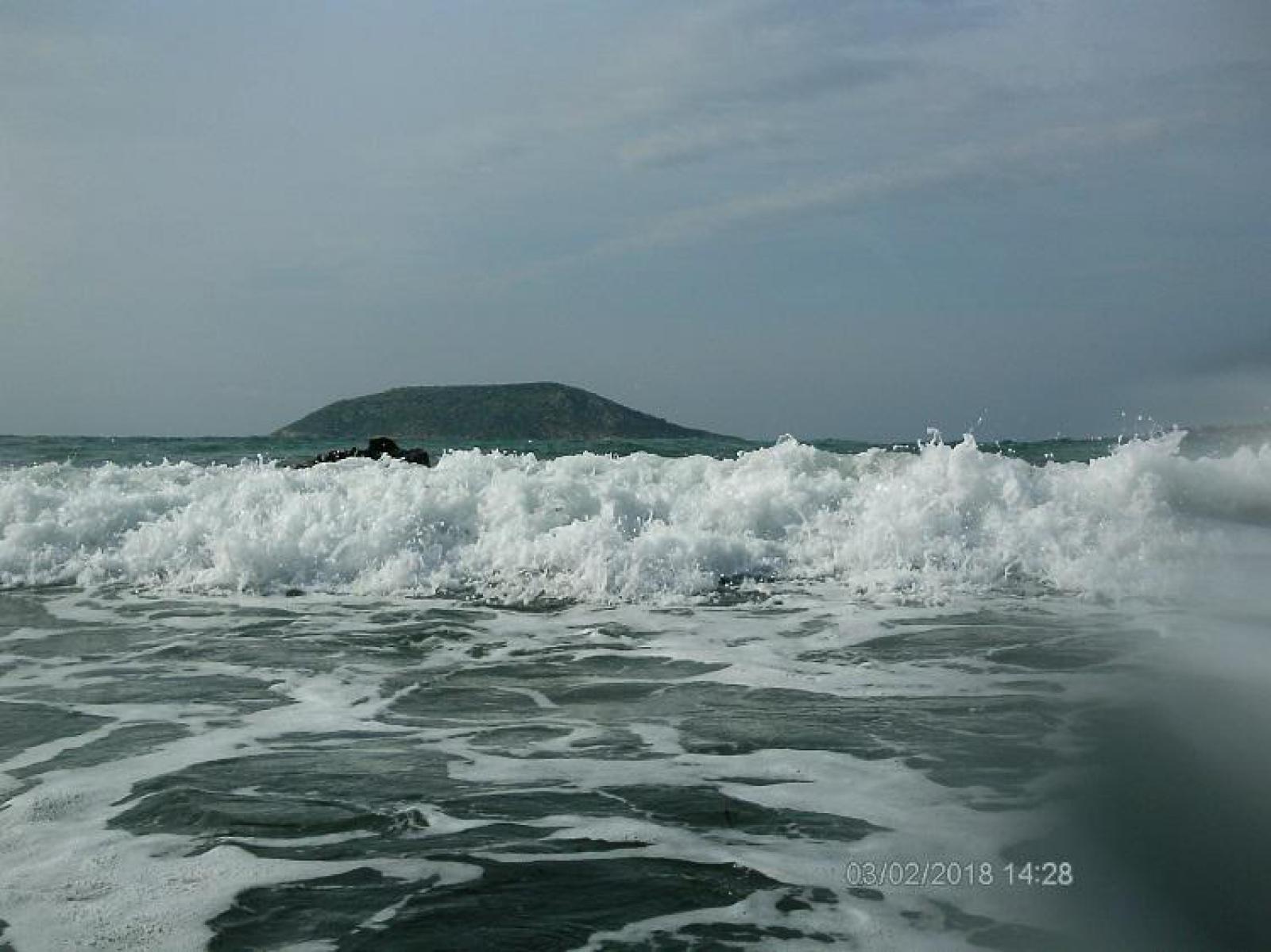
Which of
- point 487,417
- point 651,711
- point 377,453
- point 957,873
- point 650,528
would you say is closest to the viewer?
point 957,873

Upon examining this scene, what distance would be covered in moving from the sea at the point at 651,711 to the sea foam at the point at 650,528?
54 mm

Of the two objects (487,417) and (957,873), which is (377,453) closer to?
(957,873)

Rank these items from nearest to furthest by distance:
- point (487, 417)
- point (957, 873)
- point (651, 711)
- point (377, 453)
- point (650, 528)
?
1. point (957, 873)
2. point (651, 711)
3. point (650, 528)
4. point (377, 453)
5. point (487, 417)

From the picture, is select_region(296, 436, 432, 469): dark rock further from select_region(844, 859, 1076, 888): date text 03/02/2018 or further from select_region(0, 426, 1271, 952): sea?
select_region(844, 859, 1076, 888): date text 03/02/2018

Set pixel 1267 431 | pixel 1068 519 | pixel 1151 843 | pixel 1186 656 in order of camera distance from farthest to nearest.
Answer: pixel 1267 431 → pixel 1068 519 → pixel 1186 656 → pixel 1151 843

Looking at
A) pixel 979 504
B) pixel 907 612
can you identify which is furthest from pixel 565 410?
pixel 907 612

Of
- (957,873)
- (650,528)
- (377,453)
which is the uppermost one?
(377,453)

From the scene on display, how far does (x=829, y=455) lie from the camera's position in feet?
52.3

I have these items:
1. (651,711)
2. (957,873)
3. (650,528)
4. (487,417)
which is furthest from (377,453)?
(487,417)

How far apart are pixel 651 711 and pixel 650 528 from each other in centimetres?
599

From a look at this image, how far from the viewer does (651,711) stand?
6406mm

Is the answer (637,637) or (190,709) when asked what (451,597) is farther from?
(190,709)

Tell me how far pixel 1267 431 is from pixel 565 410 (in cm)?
2075

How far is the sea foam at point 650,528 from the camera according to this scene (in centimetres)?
1107
